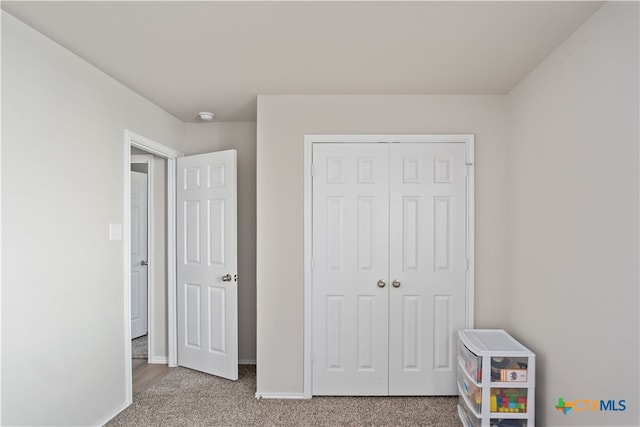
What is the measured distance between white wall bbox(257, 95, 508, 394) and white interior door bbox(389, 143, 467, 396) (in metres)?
0.17

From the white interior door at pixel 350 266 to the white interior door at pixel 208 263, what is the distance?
2.65 feet

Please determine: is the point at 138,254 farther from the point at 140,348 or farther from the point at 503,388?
the point at 503,388

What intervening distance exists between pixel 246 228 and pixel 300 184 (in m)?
0.98

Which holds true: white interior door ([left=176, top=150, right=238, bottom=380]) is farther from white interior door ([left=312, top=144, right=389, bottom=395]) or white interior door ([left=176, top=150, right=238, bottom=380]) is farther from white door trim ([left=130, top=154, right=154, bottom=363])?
white interior door ([left=312, top=144, right=389, bottom=395])

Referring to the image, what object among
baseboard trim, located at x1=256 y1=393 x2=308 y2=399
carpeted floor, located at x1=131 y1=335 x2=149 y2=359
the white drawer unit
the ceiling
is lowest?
carpeted floor, located at x1=131 y1=335 x2=149 y2=359

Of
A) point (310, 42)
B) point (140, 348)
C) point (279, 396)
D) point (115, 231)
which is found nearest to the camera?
point (310, 42)

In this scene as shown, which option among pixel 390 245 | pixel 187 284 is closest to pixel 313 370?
pixel 390 245

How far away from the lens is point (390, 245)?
8.28ft

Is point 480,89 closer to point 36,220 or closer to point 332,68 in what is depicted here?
point 332,68

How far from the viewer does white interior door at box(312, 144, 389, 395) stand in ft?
8.28

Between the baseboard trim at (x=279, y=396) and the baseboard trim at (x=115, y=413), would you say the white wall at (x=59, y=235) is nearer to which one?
the baseboard trim at (x=115, y=413)

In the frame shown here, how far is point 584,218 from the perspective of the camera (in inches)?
64.8

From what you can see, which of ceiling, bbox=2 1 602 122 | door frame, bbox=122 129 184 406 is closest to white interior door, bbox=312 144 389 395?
ceiling, bbox=2 1 602 122

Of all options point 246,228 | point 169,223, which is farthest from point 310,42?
point 169,223
